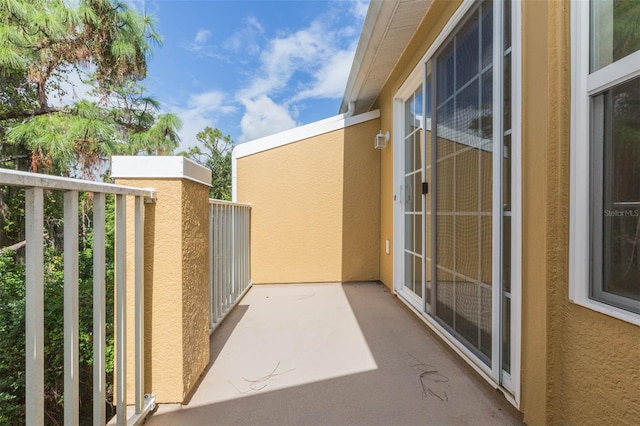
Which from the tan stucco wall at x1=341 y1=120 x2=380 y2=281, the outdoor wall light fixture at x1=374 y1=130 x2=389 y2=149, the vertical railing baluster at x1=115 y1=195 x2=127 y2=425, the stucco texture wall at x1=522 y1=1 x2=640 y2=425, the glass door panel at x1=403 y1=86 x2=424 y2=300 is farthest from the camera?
the tan stucco wall at x1=341 y1=120 x2=380 y2=281

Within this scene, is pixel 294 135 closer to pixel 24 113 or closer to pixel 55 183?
pixel 55 183

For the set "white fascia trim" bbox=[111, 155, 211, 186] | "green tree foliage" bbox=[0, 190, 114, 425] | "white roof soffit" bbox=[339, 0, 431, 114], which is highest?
"white roof soffit" bbox=[339, 0, 431, 114]

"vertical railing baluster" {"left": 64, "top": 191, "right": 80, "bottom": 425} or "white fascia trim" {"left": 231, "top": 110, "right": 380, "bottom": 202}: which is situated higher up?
"white fascia trim" {"left": 231, "top": 110, "right": 380, "bottom": 202}

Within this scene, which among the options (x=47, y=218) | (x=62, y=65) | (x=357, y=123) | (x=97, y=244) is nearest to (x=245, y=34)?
(x=62, y=65)

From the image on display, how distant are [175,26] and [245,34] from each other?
338 cm

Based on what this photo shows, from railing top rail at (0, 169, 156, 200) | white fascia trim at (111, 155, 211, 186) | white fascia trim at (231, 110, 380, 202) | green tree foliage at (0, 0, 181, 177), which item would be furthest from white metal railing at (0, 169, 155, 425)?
green tree foliage at (0, 0, 181, 177)

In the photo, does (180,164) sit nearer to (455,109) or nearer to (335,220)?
(455,109)

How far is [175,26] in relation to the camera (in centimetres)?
745

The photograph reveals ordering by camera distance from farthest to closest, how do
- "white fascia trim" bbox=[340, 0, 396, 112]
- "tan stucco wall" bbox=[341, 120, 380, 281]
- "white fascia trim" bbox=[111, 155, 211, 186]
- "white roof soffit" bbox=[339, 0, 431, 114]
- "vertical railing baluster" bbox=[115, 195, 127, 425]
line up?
"tan stucco wall" bbox=[341, 120, 380, 281] < "white fascia trim" bbox=[340, 0, 396, 112] < "white roof soffit" bbox=[339, 0, 431, 114] < "white fascia trim" bbox=[111, 155, 211, 186] < "vertical railing baluster" bbox=[115, 195, 127, 425]

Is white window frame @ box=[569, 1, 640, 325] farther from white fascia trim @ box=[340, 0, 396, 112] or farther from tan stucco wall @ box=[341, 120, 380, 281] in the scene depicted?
tan stucco wall @ box=[341, 120, 380, 281]

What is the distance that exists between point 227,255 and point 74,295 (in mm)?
2046

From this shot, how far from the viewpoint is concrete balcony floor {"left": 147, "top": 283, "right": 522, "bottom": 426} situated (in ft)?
5.05

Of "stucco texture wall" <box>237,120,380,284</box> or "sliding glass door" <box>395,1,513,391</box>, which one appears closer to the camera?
"sliding glass door" <box>395,1,513,391</box>

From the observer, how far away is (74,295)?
104 cm
